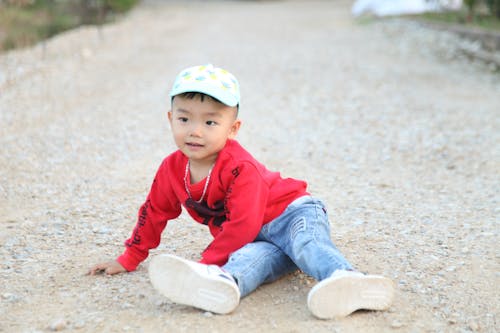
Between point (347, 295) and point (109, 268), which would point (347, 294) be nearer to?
point (347, 295)

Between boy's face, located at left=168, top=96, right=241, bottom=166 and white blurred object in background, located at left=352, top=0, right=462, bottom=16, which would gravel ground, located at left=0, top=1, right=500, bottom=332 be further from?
white blurred object in background, located at left=352, top=0, right=462, bottom=16

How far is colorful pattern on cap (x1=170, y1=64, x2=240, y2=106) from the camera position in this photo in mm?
2623

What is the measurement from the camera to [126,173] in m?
4.70

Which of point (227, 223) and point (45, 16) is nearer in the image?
point (227, 223)

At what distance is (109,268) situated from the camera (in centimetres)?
295

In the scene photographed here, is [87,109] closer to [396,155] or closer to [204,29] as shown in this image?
[396,155]

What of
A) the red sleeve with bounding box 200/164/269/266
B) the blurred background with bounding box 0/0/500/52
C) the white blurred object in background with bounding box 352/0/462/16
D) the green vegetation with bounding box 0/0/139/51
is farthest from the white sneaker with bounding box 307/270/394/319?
the white blurred object in background with bounding box 352/0/462/16

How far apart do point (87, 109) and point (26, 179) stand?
2260mm

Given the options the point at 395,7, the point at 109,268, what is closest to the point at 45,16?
the point at 395,7

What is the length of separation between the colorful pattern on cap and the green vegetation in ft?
27.4

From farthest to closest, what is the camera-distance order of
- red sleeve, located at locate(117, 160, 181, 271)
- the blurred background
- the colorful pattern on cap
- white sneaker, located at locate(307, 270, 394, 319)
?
1. the blurred background
2. red sleeve, located at locate(117, 160, 181, 271)
3. the colorful pattern on cap
4. white sneaker, located at locate(307, 270, 394, 319)

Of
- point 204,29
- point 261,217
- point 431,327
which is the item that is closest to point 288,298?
point 261,217

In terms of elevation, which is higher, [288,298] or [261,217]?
[261,217]

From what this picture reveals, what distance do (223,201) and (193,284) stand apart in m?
0.48
